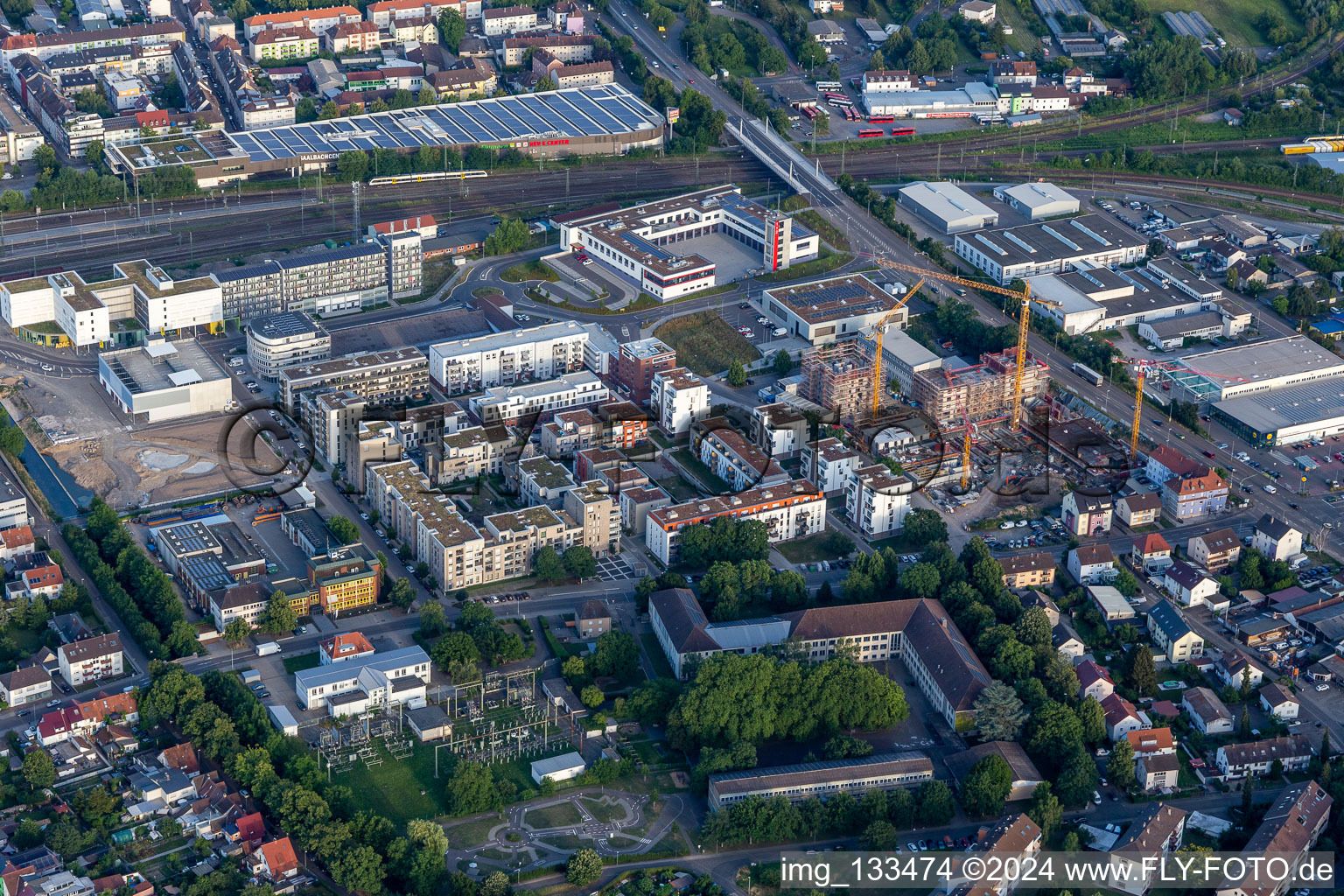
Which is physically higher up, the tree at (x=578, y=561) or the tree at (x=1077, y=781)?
the tree at (x=578, y=561)

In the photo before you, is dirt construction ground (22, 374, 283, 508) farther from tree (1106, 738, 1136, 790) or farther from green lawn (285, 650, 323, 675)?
tree (1106, 738, 1136, 790)

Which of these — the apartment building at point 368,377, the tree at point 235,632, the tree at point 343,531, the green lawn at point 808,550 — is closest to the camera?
the tree at point 235,632

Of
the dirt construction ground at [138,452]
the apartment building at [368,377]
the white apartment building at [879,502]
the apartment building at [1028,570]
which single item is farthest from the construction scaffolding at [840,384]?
the dirt construction ground at [138,452]

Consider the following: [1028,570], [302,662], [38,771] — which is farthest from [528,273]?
[38,771]

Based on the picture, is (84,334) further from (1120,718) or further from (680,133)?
(1120,718)

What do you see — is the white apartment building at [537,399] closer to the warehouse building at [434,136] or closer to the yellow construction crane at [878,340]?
the yellow construction crane at [878,340]

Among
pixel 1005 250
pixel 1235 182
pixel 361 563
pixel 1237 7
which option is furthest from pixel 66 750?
pixel 1237 7

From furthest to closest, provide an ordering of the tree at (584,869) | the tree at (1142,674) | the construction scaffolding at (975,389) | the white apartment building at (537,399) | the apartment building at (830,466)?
1. the construction scaffolding at (975,389)
2. the white apartment building at (537,399)
3. the apartment building at (830,466)
4. the tree at (1142,674)
5. the tree at (584,869)

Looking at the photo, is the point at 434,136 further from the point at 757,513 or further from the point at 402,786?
the point at 402,786
